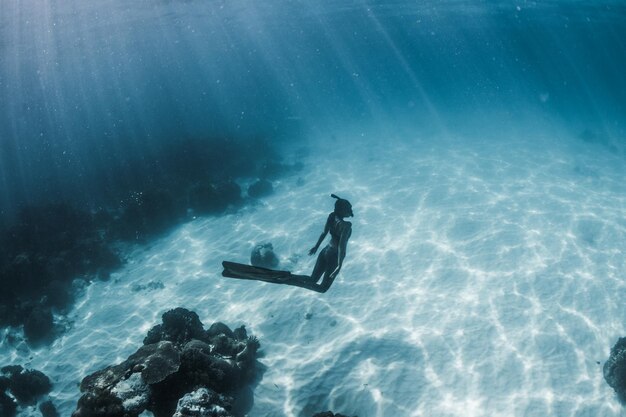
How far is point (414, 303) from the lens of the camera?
30.8ft

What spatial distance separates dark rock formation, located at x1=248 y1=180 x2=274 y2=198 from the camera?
18.1 metres

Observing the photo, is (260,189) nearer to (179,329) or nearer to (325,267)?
(179,329)

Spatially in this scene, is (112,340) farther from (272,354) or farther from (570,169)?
(570,169)

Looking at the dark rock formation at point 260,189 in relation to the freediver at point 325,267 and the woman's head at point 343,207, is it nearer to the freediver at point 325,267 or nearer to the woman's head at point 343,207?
the freediver at point 325,267

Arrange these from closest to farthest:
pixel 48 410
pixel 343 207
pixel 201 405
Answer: pixel 201 405
pixel 343 207
pixel 48 410

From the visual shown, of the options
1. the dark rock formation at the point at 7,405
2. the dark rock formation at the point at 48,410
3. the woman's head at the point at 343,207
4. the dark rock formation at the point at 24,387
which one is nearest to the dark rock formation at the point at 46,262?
the dark rock formation at the point at 24,387

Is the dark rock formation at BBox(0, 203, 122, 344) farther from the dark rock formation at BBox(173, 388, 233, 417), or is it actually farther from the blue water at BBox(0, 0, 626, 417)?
the dark rock formation at BBox(173, 388, 233, 417)

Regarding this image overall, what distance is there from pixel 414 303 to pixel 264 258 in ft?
16.7

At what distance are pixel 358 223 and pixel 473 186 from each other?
6.84 meters

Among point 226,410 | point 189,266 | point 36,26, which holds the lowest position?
point 189,266

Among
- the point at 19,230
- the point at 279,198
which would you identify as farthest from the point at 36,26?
the point at 279,198

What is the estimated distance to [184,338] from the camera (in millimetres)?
7496

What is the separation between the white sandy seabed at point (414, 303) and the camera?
7.05 metres

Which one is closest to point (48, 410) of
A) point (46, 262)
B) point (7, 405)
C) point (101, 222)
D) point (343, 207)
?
point (7, 405)
